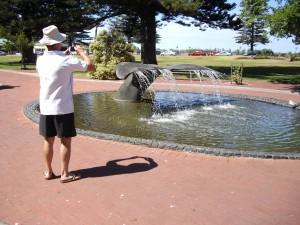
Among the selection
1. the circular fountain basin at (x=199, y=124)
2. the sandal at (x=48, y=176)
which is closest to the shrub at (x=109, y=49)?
Answer: the circular fountain basin at (x=199, y=124)

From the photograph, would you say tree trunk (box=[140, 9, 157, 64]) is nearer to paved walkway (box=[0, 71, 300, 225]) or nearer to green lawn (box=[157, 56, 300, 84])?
green lawn (box=[157, 56, 300, 84])

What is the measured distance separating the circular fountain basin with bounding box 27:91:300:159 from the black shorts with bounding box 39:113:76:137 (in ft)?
7.69

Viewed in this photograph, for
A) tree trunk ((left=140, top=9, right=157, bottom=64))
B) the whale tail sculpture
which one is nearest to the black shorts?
the whale tail sculpture

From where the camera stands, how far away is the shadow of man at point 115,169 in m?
6.31

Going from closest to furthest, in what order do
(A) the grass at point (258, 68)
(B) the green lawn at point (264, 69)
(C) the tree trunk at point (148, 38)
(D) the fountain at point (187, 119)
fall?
(D) the fountain at point (187, 119), (A) the grass at point (258, 68), (B) the green lawn at point (264, 69), (C) the tree trunk at point (148, 38)

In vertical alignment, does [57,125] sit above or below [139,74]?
below

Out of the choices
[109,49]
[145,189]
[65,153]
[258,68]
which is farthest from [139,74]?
[258,68]

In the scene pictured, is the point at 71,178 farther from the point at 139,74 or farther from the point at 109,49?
the point at 109,49

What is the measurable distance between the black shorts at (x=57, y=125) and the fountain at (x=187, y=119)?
2332mm

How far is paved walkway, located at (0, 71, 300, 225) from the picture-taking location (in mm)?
4848

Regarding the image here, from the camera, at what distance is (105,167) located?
21.7 feet

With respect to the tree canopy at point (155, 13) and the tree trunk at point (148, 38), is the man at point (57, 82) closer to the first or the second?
A: the tree canopy at point (155, 13)

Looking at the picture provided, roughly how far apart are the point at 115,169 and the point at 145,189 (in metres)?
0.98

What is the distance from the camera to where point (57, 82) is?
563 cm
